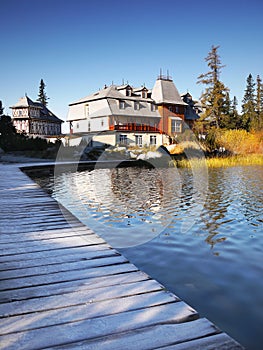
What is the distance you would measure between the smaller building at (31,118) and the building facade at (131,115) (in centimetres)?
862

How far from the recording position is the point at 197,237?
5867 mm

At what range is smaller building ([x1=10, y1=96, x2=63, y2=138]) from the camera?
49.6 metres

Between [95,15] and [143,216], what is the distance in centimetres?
1679

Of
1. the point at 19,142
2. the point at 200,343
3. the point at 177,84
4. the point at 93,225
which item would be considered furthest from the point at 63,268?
the point at 177,84

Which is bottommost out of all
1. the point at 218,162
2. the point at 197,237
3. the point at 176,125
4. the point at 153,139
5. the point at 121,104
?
the point at 197,237

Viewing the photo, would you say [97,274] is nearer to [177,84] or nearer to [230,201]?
[230,201]

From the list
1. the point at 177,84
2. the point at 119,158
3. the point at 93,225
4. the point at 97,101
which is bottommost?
the point at 93,225

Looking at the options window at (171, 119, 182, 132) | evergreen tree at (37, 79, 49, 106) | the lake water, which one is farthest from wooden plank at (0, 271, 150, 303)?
evergreen tree at (37, 79, 49, 106)

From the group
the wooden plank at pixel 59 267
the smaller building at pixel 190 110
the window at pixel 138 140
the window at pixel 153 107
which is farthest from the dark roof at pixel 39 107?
the wooden plank at pixel 59 267

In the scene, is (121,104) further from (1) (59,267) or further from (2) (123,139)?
(1) (59,267)

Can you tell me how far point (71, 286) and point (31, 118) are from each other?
5041cm

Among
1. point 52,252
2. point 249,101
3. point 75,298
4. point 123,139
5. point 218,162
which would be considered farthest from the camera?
point 249,101

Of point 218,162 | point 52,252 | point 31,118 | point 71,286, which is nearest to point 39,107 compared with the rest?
point 31,118

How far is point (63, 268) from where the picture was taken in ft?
10.7
